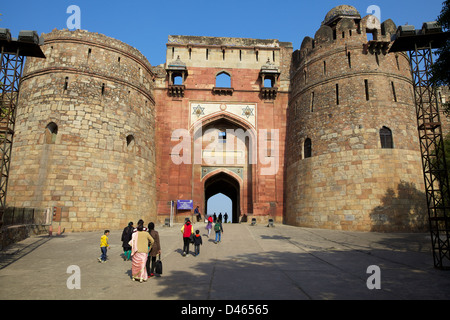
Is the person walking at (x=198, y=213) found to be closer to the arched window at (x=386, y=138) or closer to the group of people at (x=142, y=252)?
the arched window at (x=386, y=138)

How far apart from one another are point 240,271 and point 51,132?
14728 millimetres

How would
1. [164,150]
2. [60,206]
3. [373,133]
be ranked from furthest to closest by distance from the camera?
[164,150]
[373,133]
[60,206]

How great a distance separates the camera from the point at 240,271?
7.57 metres

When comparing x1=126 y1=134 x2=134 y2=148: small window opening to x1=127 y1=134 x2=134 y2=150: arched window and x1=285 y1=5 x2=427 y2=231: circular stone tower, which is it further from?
x1=285 y1=5 x2=427 y2=231: circular stone tower

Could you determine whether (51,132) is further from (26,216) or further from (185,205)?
(185,205)

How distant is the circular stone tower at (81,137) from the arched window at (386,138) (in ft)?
48.3

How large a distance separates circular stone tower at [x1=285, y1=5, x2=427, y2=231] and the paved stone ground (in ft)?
10.4

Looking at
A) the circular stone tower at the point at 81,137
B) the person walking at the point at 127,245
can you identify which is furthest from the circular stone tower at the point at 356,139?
the person walking at the point at 127,245

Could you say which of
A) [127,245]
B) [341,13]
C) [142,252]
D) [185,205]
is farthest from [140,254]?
[341,13]

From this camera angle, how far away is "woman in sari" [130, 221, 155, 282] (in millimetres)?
6879

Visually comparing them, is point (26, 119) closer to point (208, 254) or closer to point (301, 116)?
point (208, 254)

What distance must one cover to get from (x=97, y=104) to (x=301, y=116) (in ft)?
43.5
